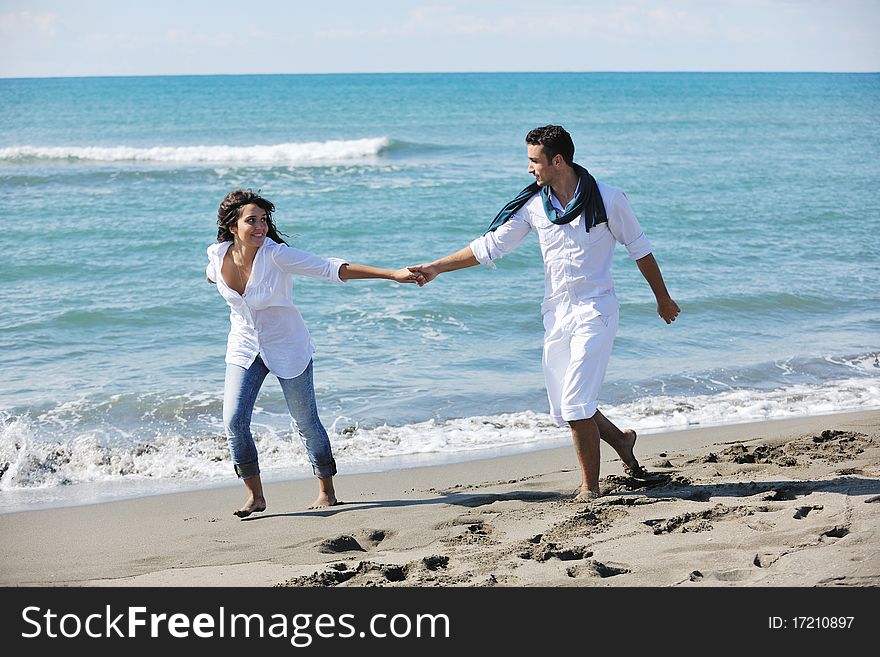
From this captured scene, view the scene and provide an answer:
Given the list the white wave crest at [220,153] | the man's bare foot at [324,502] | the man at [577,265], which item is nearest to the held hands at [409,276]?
the man at [577,265]

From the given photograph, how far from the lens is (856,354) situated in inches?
368

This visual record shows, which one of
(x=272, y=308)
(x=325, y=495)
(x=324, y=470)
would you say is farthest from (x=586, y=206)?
(x=325, y=495)

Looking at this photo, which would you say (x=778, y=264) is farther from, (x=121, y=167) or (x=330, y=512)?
(x=121, y=167)

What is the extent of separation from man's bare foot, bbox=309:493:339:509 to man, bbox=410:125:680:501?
142 centimetres

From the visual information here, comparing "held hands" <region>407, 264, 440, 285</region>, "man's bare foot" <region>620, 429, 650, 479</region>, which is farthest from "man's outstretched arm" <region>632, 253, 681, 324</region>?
"held hands" <region>407, 264, 440, 285</region>

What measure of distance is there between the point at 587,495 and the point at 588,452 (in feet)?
0.79

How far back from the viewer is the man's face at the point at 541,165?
16.5ft

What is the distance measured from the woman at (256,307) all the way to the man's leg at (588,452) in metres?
1.41

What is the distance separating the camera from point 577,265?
5.08 metres

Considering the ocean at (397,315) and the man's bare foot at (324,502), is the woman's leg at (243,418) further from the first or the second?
the ocean at (397,315)

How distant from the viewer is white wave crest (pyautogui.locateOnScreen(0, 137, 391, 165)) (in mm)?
28078

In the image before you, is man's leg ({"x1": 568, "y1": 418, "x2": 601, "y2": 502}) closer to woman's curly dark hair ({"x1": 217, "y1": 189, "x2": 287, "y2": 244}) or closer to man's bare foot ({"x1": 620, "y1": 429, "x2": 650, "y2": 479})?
man's bare foot ({"x1": 620, "y1": 429, "x2": 650, "y2": 479})

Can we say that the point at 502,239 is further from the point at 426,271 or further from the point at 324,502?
the point at 324,502
